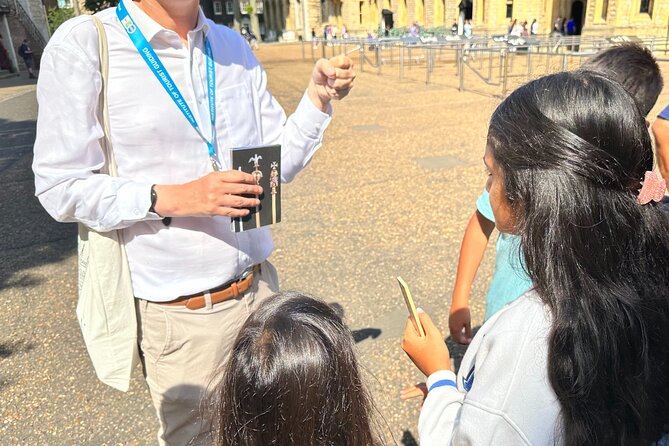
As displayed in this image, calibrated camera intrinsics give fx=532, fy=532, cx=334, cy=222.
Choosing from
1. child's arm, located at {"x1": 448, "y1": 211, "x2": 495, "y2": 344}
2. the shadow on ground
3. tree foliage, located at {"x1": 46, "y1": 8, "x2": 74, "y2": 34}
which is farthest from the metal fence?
tree foliage, located at {"x1": 46, "y1": 8, "x2": 74, "y2": 34}

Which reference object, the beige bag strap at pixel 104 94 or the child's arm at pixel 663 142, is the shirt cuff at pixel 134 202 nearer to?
the beige bag strap at pixel 104 94

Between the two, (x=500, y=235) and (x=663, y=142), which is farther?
(x=663, y=142)

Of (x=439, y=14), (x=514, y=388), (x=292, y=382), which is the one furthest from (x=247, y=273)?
(x=439, y=14)

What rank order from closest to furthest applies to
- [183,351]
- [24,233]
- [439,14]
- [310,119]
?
1. [183,351]
2. [310,119]
3. [24,233]
4. [439,14]

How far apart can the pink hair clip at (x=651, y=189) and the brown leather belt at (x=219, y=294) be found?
1334 millimetres

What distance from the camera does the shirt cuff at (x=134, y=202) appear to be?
1.66 metres

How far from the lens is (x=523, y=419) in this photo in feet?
3.76

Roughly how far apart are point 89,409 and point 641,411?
2889 mm

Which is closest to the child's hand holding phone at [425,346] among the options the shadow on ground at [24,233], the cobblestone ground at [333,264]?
the cobblestone ground at [333,264]

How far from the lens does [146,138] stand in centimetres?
175

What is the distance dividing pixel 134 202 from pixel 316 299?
0.72m

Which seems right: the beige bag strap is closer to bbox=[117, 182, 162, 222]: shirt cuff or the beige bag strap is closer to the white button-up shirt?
the white button-up shirt

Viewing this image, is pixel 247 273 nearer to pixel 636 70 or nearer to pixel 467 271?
pixel 467 271

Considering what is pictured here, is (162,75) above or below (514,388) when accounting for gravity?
above
